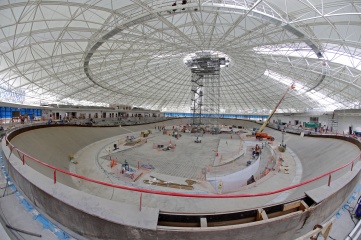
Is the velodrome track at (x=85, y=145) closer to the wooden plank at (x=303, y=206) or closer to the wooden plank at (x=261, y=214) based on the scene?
the wooden plank at (x=303, y=206)

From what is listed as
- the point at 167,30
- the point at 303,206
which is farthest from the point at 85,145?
the point at 303,206

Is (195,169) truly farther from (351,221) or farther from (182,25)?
(182,25)

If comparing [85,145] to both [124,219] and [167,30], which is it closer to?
[167,30]

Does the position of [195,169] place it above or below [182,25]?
below

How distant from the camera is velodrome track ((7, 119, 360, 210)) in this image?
15.9 metres

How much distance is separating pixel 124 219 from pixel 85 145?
31.0 metres

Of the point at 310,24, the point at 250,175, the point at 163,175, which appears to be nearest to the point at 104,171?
the point at 163,175

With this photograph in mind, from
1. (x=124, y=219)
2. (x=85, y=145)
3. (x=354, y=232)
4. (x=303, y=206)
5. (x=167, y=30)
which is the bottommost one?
(x=85, y=145)

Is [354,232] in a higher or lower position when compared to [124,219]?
lower

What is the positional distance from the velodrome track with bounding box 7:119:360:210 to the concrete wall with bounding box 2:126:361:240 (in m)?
9.35

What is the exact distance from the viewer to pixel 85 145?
30078 mm

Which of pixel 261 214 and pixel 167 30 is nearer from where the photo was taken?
pixel 261 214

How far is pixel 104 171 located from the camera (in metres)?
19.0

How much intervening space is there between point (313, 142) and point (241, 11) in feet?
78.0
